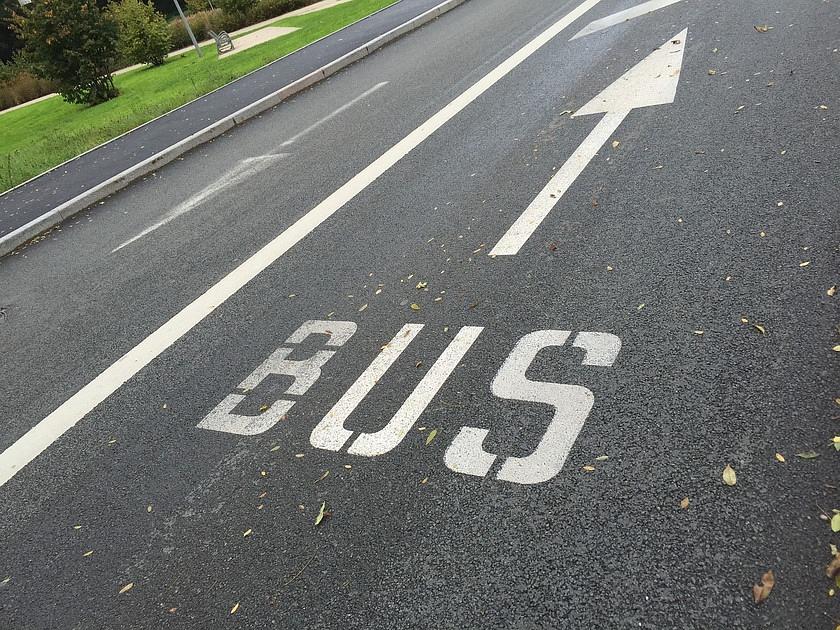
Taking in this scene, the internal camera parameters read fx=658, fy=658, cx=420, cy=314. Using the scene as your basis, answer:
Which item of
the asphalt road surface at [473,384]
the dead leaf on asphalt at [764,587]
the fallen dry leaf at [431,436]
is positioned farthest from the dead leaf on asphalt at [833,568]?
the fallen dry leaf at [431,436]

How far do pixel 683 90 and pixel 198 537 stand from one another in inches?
273

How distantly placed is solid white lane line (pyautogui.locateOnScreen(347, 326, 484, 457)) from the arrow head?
4.42 m

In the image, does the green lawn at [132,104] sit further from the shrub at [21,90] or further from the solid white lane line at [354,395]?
the solid white lane line at [354,395]

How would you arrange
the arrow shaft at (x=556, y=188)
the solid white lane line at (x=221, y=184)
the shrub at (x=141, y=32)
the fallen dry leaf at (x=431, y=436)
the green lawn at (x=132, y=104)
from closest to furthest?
the fallen dry leaf at (x=431, y=436)
the arrow shaft at (x=556, y=188)
the solid white lane line at (x=221, y=184)
the green lawn at (x=132, y=104)
the shrub at (x=141, y=32)

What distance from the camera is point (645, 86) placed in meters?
8.01

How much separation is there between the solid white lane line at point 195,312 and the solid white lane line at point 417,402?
2519mm

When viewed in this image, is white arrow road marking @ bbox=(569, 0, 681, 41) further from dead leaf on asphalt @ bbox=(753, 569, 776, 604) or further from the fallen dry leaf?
dead leaf on asphalt @ bbox=(753, 569, 776, 604)

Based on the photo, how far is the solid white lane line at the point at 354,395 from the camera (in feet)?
13.1

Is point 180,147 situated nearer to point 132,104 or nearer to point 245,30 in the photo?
point 132,104

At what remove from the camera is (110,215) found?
9.46m

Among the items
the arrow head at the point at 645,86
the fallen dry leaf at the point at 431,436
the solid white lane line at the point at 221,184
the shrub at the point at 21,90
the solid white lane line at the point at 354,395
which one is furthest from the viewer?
the shrub at the point at 21,90

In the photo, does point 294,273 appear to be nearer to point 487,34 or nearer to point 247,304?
point 247,304

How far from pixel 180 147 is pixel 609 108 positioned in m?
7.24

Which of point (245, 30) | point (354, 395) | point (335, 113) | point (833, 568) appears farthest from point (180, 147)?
point (245, 30)
